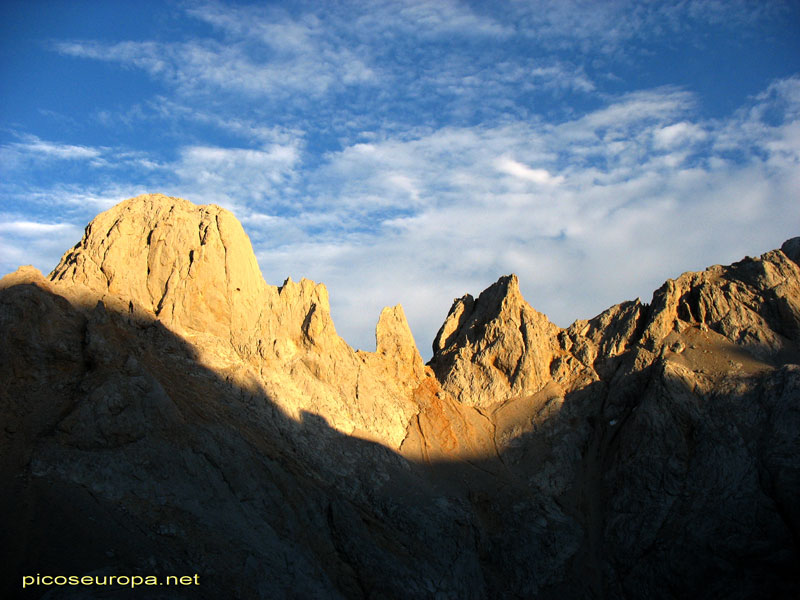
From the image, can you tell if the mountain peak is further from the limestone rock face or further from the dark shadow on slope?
the limestone rock face

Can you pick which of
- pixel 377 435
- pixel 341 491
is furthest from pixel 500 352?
pixel 341 491

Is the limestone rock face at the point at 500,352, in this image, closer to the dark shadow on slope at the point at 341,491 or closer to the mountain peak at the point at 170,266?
the dark shadow on slope at the point at 341,491

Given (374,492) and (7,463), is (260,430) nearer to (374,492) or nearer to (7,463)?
(374,492)

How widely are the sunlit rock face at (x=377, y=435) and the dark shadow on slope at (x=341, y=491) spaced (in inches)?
4.2

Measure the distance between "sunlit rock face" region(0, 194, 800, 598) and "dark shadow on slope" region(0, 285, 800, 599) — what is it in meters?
0.11

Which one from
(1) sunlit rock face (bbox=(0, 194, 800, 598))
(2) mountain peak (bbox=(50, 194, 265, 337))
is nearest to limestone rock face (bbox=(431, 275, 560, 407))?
(1) sunlit rock face (bbox=(0, 194, 800, 598))

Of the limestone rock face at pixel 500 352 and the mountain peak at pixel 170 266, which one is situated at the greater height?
the mountain peak at pixel 170 266

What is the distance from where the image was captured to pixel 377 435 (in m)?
40.8

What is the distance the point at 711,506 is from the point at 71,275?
36633 mm

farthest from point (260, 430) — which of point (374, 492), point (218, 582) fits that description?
point (218, 582)

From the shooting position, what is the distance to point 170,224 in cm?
4134

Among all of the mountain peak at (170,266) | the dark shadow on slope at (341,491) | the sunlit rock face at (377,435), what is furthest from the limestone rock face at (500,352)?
the mountain peak at (170,266)

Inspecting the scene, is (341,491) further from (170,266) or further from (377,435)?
(170,266)

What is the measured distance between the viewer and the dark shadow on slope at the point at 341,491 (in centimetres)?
2684
